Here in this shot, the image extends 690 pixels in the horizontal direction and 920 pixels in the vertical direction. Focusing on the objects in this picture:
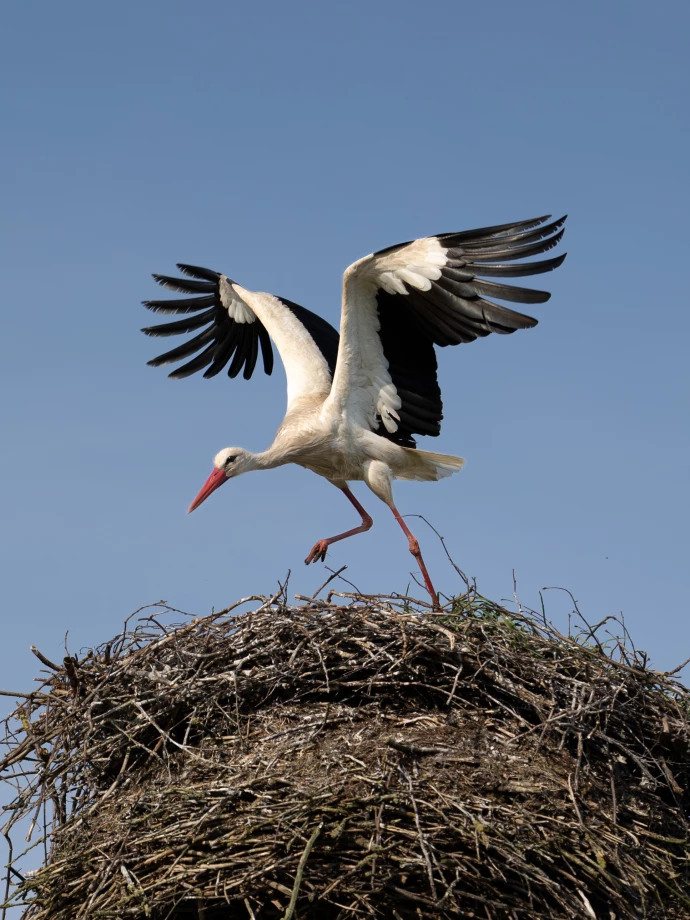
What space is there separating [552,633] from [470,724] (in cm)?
58

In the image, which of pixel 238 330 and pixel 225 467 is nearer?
pixel 225 467

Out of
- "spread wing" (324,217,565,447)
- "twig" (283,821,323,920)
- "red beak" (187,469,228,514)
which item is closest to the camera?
"twig" (283,821,323,920)

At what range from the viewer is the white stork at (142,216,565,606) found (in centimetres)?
582

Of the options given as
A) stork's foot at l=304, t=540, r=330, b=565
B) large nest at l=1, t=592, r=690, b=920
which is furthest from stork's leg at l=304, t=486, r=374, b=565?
large nest at l=1, t=592, r=690, b=920

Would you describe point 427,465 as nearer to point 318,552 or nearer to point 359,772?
point 318,552

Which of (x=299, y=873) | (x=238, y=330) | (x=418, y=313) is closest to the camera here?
(x=299, y=873)

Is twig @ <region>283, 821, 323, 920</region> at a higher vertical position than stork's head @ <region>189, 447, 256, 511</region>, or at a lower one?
lower

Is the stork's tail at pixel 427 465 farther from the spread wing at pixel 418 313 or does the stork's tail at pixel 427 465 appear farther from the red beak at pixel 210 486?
the red beak at pixel 210 486

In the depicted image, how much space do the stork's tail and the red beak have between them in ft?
3.53

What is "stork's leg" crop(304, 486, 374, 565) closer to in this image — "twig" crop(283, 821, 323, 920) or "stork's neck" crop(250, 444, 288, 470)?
"stork's neck" crop(250, 444, 288, 470)

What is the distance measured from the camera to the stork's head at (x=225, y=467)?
6707 millimetres

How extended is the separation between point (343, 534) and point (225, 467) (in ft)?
2.71

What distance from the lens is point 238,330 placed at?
26.6ft

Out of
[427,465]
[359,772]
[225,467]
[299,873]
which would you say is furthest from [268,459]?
[299,873]
